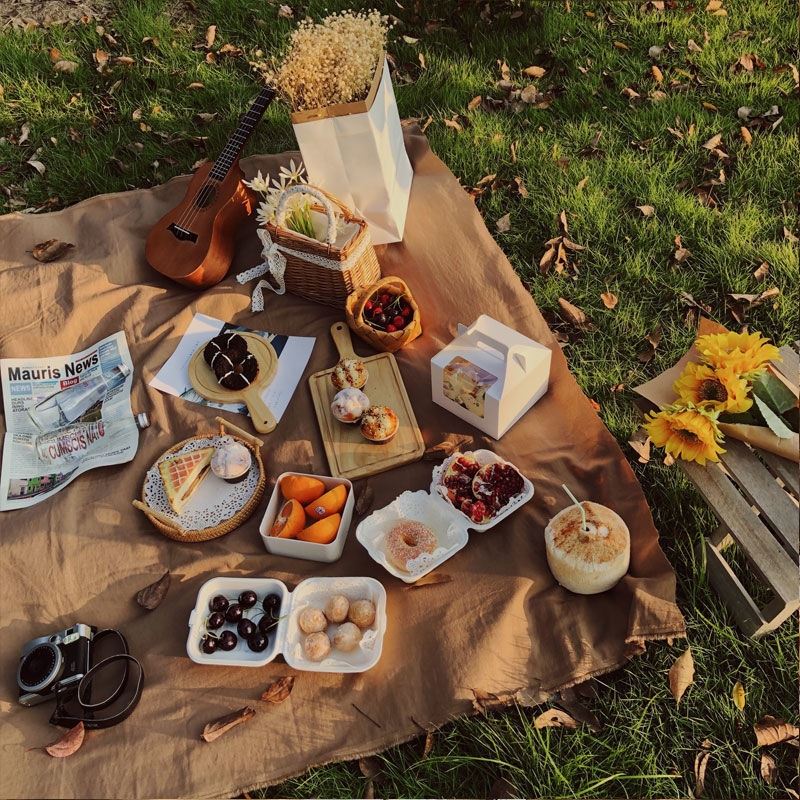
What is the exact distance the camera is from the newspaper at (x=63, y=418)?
331 centimetres

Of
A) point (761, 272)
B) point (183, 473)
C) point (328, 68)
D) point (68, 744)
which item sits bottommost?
point (68, 744)

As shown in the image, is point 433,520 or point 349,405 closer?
point 433,520

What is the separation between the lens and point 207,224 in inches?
153

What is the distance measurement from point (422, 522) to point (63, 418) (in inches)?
75.3

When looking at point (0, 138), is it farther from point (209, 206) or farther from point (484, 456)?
point (484, 456)

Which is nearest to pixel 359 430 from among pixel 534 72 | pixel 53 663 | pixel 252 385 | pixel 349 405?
pixel 349 405

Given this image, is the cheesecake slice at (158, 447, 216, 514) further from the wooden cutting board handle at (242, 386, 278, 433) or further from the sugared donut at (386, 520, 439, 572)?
the sugared donut at (386, 520, 439, 572)

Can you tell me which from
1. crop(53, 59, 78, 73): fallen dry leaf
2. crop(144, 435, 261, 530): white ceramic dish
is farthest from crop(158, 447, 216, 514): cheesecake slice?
crop(53, 59, 78, 73): fallen dry leaf

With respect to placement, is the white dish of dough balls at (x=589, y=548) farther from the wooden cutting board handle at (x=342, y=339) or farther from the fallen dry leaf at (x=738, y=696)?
the wooden cutting board handle at (x=342, y=339)

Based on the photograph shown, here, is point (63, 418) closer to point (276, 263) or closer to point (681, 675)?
point (276, 263)

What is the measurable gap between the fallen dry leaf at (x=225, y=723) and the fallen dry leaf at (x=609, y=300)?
2.70 metres

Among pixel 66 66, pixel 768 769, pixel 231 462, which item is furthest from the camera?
pixel 66 66

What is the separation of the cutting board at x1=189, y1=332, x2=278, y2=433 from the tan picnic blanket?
0.28 feet

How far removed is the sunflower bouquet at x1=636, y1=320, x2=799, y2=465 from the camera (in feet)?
8.60
